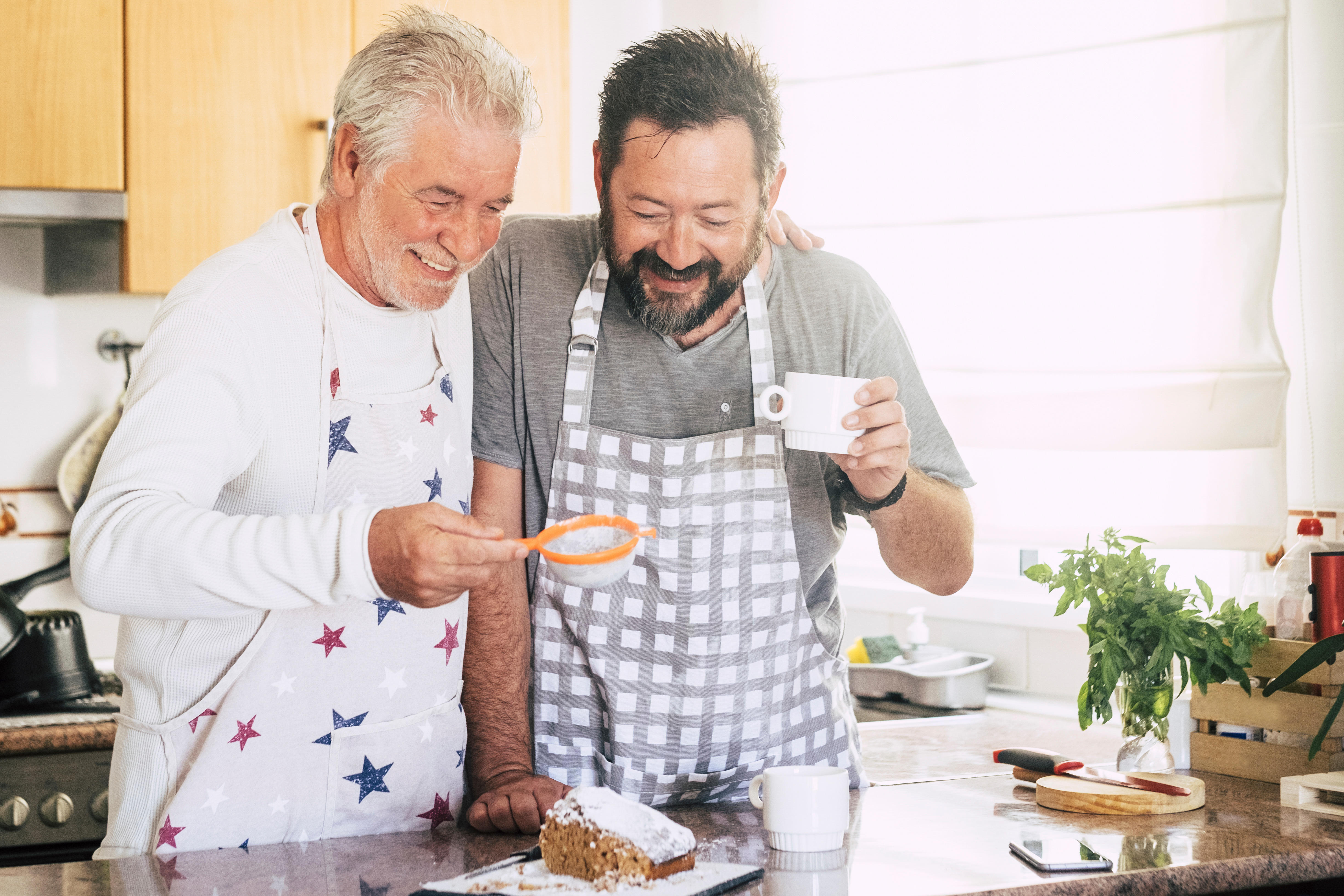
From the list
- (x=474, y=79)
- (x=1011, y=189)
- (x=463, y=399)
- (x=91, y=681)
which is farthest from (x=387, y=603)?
(x=1011, y=189)

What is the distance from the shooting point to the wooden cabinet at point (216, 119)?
2453 mm

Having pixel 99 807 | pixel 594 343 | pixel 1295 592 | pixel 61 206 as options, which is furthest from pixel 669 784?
pixel 61 206

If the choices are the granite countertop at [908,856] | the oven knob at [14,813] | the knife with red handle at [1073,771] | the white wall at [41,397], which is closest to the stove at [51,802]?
the oven knob at [14,813]

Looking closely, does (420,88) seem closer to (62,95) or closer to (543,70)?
(62,95)

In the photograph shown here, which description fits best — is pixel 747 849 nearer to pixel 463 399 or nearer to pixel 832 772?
pixel 832 772

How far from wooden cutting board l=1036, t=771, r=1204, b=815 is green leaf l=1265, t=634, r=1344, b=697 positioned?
0.59 feet

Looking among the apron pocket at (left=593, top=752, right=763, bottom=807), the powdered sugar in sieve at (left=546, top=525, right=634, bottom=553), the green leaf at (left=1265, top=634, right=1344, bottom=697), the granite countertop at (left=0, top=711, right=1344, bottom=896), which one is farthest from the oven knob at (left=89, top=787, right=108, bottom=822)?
the green leaf at (left=1265, top=634, right=1344, bottom=697)

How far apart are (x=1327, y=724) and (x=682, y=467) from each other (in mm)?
828

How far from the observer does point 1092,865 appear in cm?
115

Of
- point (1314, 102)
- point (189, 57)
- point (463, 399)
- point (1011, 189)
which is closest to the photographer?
point (463, 399)

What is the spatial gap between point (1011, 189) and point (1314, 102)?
20.6 inches

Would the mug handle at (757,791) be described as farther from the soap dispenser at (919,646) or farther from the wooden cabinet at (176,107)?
the wooden cabinet at (176,107)

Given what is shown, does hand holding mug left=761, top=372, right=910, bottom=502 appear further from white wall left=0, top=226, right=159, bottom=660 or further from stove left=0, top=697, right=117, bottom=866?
white wall left=0, top=226, right=159, bottom=660

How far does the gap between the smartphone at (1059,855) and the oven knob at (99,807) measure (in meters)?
1.61
